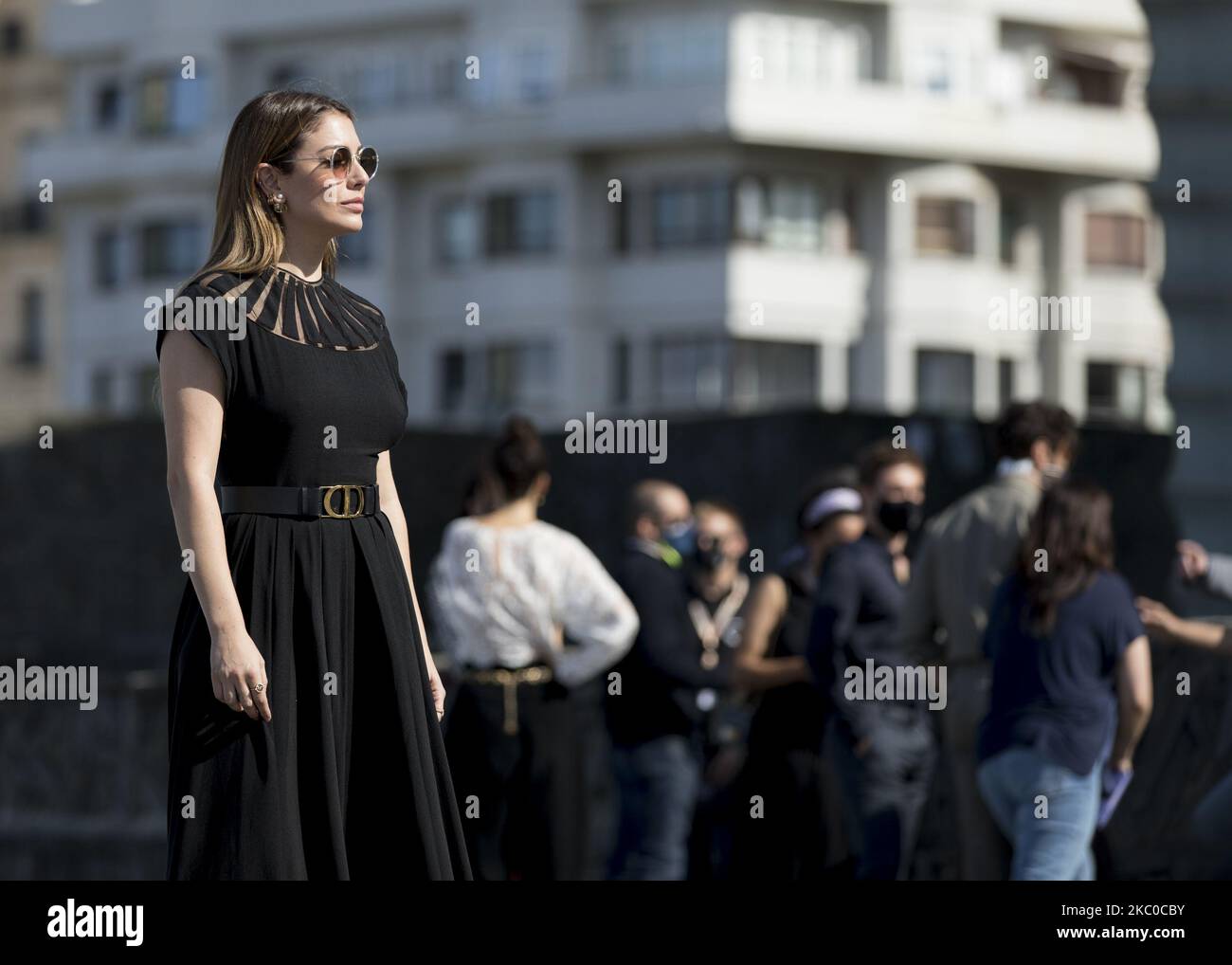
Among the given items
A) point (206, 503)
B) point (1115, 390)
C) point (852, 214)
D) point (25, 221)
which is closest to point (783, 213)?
point (852, 214)

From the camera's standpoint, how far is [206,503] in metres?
4.97

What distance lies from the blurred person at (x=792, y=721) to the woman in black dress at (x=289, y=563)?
363 centimetres

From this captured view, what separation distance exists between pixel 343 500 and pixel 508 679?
3713 millimetres

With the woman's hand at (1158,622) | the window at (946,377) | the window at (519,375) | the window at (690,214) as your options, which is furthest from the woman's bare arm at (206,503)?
the window at (519,375)

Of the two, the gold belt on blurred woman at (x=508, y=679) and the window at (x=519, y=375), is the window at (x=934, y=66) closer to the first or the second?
the window at (x=519, y=375)

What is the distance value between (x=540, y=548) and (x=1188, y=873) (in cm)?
244

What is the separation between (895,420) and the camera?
74.8ft

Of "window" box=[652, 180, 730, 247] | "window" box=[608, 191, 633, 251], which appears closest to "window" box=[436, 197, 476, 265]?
"window" box=[608, 191, 633, 251]

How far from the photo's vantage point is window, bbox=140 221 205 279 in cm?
5781

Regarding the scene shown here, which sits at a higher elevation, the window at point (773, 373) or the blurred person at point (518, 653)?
the window at point (773, 373)

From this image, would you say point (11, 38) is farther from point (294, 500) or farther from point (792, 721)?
point (294, 500)

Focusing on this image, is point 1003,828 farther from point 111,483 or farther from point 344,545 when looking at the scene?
point 111,483

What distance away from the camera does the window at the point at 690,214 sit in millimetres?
51312

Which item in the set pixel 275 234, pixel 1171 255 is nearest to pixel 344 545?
pixel 275 234
